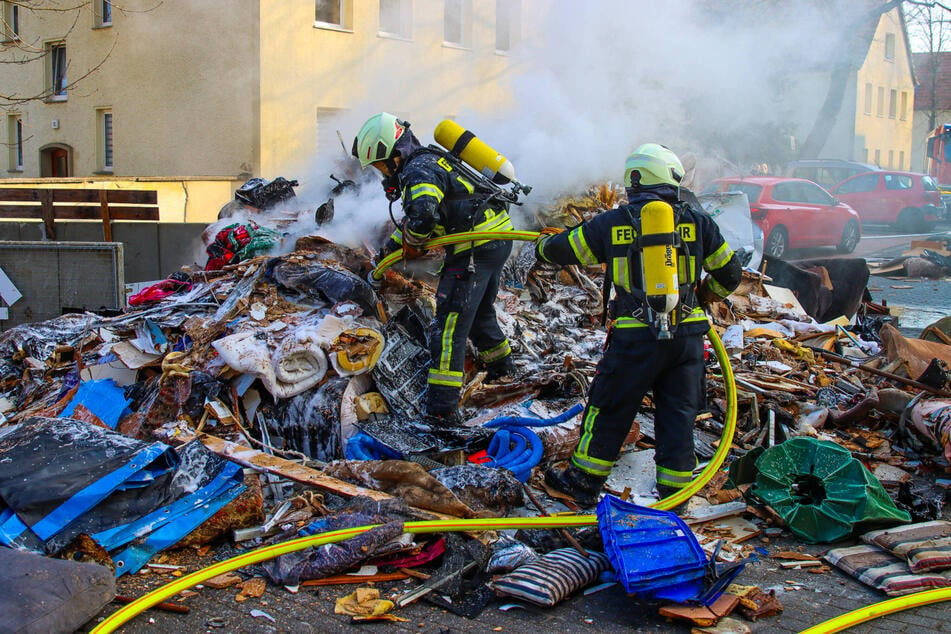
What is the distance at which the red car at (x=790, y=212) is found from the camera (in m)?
13.0

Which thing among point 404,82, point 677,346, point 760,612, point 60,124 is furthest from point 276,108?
point 760,612

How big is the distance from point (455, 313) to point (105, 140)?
683 inches

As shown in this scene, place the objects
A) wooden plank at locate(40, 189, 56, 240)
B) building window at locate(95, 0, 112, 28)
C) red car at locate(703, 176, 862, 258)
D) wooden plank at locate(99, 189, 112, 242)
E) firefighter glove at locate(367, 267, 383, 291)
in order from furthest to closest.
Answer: building window at locate(95, 0, 112, 28) < red car at locate(703, 176, 862, 258) < wooden plank at locate(40, 189, 56, 240) < wooden plank at locate(99, 189, 112, 242) < firefighter glove at locate(367, 267, 383, 291)

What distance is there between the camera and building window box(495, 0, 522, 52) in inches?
629

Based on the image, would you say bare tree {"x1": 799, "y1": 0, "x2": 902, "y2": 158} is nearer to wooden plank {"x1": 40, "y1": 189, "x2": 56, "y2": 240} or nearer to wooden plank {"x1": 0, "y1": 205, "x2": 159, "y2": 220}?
wooden plank {"x1": 0, "y1": 205, "x2": 159, "y2": 220}

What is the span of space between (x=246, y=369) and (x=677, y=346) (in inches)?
90.8

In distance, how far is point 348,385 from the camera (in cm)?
466

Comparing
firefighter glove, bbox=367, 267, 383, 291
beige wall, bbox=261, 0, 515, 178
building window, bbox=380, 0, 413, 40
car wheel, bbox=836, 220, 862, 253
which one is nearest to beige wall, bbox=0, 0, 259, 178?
beige wall, bbox=261, 0, 515, 178

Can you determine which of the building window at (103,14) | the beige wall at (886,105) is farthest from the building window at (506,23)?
the beige wall at (886,105)

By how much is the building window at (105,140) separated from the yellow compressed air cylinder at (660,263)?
1817cm

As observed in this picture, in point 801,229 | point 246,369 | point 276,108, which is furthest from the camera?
point 276,108

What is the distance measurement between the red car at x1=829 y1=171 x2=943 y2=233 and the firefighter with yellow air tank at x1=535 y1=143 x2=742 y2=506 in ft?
55.8

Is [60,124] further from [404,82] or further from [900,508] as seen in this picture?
[900,508]

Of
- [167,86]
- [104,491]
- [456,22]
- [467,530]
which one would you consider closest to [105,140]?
[167,86]
